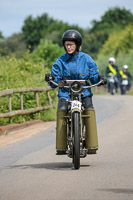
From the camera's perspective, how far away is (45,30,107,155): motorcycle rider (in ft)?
28.3

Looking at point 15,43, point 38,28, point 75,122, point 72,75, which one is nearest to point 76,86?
point 72,75

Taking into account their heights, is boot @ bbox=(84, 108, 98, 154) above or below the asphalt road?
above

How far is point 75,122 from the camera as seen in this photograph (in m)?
8.16

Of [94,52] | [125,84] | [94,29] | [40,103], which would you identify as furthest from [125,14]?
[40,103]

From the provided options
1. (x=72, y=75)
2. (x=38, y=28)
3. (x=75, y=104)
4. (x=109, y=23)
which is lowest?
(x=75, y=104)

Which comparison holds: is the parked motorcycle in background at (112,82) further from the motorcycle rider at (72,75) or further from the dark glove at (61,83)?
the dark glove at (61,83)

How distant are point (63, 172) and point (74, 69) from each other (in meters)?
1.46

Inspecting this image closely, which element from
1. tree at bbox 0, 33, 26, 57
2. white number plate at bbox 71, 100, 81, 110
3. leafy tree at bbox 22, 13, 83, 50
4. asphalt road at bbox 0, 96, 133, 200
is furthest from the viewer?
tree at bbox 0, 33, 26, 57

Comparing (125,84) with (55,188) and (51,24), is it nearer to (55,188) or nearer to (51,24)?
(55,188)

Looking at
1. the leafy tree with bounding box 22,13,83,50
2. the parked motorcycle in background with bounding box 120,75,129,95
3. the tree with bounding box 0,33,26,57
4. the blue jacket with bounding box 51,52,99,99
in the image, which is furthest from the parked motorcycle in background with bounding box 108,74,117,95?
the tree with bounding box 0,33,26,57

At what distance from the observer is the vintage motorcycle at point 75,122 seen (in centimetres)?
814

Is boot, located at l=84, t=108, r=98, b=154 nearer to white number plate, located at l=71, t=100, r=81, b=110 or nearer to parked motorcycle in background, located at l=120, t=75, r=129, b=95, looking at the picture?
white number plate, located at l=71, t=100, r=81, b=110

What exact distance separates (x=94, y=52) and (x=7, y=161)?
3603 inches

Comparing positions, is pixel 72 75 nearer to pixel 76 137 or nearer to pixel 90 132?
pixel 90 132
